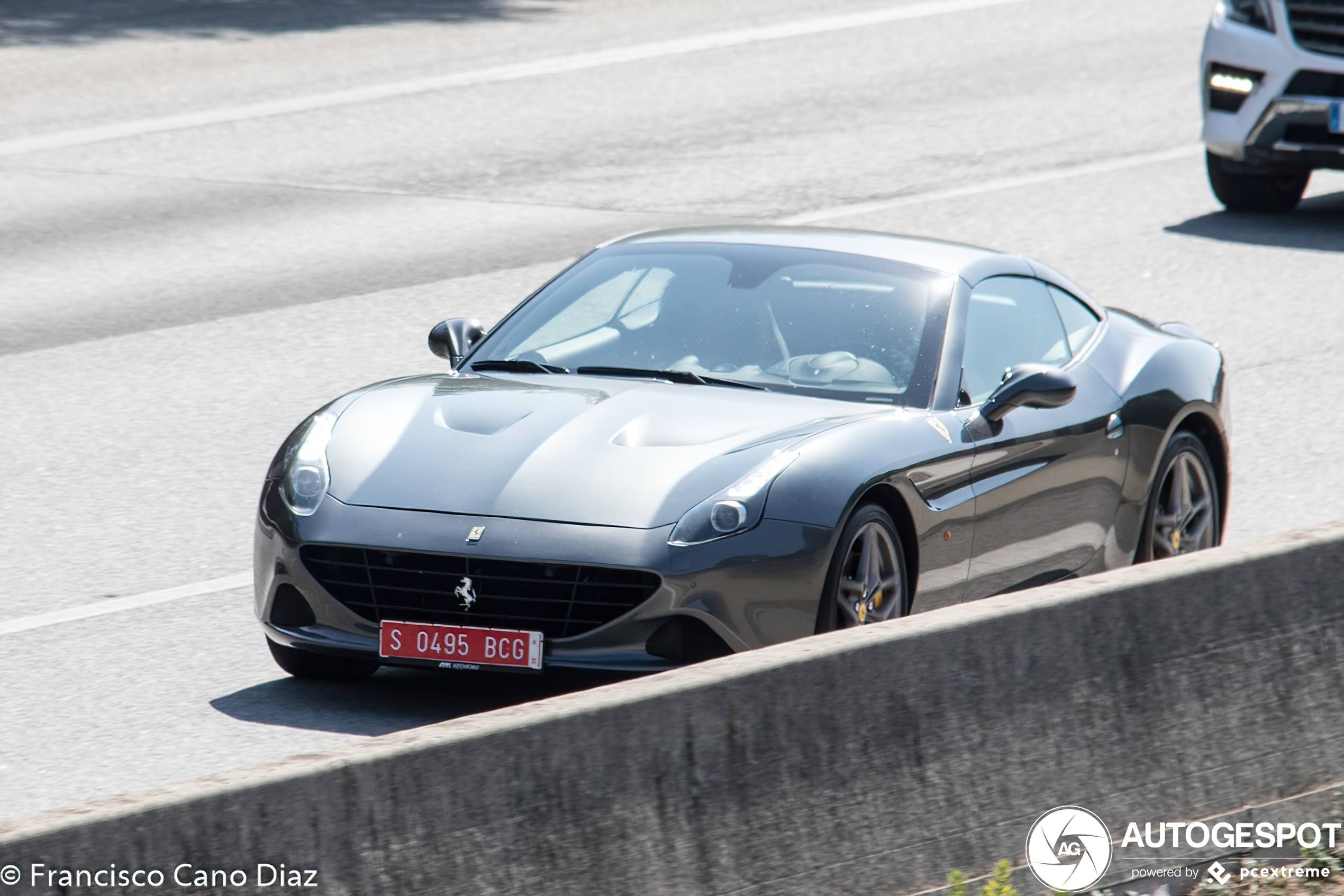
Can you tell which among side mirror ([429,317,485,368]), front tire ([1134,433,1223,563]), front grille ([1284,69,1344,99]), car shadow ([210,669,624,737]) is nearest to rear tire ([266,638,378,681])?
car shadow ([210,669,624,737])

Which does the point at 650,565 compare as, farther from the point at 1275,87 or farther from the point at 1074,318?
the point at 1275,87

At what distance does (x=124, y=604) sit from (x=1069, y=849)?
3.61 metres

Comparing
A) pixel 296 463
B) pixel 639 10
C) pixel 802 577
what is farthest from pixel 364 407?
pixel 639 10

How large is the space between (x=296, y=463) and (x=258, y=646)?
790mm

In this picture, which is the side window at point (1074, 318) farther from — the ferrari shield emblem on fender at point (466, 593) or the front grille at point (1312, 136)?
the front grille at point (1312, 136)

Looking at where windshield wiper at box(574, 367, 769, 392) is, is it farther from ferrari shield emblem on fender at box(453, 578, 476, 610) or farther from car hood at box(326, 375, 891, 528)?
ferrari shield emblem on fender at box(453, 578, 476, 610)

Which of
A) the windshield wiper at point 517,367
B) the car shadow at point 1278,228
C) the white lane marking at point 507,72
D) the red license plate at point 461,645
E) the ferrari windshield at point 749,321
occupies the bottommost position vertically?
the car shadow at point 1278,228

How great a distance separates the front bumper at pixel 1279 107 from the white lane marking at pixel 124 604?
907 cm

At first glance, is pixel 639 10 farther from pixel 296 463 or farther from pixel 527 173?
pixel 296 463

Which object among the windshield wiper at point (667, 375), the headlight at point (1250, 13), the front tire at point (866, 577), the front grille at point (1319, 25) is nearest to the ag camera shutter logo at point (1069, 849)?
the front tire at point (866, 577)

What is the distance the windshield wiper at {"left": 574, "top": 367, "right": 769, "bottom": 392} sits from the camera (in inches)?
256

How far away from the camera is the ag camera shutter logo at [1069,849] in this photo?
4590mm

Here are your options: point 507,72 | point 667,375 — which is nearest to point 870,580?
point 667,375

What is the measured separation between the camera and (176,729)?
5750mm
